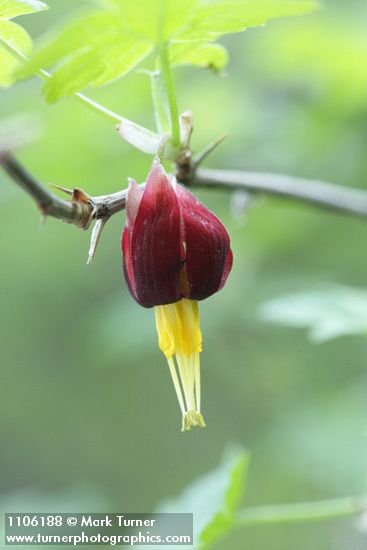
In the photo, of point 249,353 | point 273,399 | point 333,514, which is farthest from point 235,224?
point 333,514

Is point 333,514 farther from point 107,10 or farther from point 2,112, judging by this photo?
point 2,112

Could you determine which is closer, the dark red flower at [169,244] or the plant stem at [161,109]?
the dark red flower at [169,244]

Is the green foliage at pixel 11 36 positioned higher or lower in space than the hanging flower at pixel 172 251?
higher

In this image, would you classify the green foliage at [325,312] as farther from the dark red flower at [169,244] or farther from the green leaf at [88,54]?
the green leaf at [88,54]

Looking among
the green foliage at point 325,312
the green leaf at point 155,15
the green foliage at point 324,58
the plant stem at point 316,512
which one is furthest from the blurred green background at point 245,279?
the green leaf at point 155,15

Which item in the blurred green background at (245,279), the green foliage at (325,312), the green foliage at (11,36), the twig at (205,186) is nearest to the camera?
the twig at (205,186)

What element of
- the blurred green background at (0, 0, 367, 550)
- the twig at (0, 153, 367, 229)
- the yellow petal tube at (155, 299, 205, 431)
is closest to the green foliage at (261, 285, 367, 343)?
the twig at (0, 153, 367, 229)
